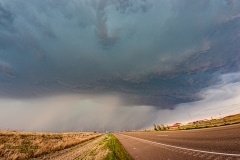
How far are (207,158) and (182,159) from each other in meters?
1.41

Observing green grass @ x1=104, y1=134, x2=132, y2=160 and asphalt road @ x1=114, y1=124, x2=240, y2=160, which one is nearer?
asphalt road @ x1=114, y1=124, x2=240, y2=160

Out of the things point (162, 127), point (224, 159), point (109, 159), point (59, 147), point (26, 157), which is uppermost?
point (162, 127)

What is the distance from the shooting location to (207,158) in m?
8.98

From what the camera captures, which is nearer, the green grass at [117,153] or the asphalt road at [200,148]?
the asphalt road at [200,148]

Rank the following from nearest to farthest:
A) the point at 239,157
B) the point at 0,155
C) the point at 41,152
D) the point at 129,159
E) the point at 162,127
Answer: the point at 239,157 < the point at 129,159 < the point at 0,155 < the point at 41,152 < the point at 162,127

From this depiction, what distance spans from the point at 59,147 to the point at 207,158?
2378cm

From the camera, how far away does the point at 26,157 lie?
1777 centimetres

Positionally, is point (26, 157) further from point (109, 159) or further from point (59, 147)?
point (59, 147)

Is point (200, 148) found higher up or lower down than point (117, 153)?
lower down

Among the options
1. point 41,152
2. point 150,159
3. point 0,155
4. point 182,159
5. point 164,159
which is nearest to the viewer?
point 182,159

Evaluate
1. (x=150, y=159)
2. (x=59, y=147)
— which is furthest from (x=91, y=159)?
(x=59, y=147)

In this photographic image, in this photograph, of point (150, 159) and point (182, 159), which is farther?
point (150, 159)

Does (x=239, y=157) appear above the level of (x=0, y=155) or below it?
below

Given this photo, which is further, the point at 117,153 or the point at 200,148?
the point at 117,153
